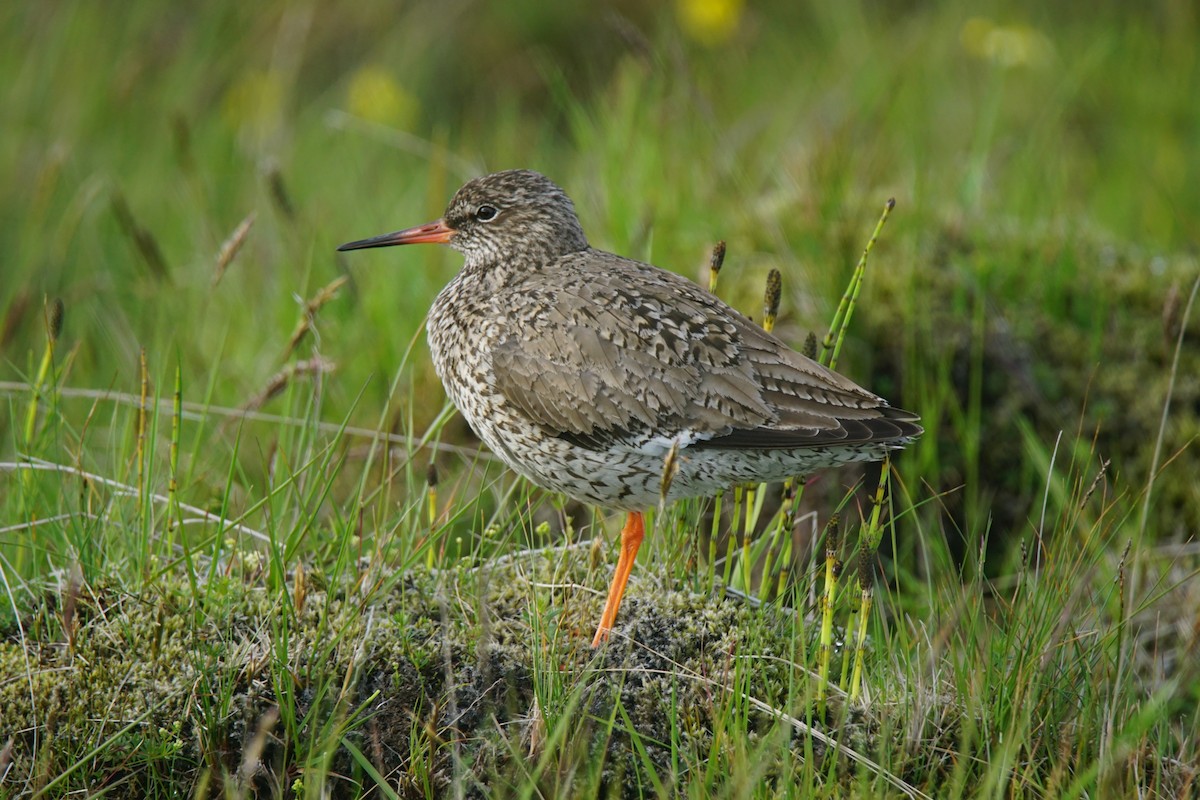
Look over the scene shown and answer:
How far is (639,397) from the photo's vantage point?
170 inches

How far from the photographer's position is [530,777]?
3420 mm

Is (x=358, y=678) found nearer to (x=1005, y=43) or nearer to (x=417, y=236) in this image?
(x=417, y=236)

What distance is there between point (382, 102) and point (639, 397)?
237 inches

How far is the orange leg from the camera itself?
13.6 ft

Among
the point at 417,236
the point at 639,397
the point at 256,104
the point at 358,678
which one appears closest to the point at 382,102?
the point at 256,104

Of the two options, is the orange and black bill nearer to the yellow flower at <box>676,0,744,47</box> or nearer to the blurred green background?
the blurred green background

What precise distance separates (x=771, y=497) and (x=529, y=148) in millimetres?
3916

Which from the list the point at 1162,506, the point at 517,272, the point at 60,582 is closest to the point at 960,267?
the point at 1162,506

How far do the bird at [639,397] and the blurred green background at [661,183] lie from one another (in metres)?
0.41

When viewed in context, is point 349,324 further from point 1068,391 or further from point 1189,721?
point 1189,721

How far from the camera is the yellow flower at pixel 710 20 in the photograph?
31.8ft

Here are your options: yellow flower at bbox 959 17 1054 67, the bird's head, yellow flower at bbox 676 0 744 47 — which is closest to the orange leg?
the bird's head

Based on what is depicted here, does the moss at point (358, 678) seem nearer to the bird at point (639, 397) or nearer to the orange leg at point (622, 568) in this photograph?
the orange leg at point (622, 568)

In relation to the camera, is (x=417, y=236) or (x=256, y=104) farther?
A: (x=256, y=104)
